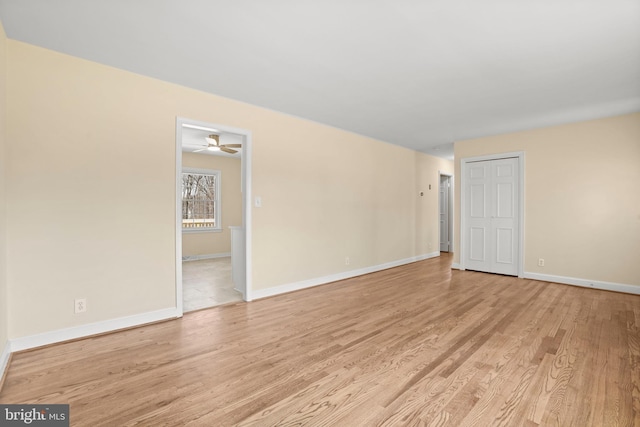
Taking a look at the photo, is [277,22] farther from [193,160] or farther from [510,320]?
[193,160]

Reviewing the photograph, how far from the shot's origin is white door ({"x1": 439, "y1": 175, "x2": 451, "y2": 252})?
8555 millimetres

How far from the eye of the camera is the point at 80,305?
273 cm

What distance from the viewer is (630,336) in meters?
2.81

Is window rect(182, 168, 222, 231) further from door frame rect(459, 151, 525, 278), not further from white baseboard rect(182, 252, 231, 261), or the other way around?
door frame rect(459, 151, 525, 278)

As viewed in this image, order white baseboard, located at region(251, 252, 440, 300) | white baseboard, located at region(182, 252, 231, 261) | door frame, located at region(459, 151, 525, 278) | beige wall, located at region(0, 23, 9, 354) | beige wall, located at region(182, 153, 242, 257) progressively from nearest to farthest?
beige wall, located at region(0, 23, 9, 354), white baseboard, located at region(251, 252, 440, 300), door frame, located at region(459, 151, 525, 278), white baseboard, located at region(182, 252, 231, 261), beige wall, located at region(182, 153, 242, 257)

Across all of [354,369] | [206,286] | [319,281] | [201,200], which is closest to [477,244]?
[319,281]

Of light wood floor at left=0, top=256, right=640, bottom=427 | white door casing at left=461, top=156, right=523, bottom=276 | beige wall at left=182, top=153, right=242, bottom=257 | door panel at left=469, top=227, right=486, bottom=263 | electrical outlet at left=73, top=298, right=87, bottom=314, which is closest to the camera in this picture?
light wood floor at left=0, top=256, right=640, bottom=427

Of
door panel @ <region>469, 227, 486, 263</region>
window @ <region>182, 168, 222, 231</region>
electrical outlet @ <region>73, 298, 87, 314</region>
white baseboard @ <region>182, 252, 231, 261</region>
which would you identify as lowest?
white baseboard @ <region>182, 252, 231, 261</region>

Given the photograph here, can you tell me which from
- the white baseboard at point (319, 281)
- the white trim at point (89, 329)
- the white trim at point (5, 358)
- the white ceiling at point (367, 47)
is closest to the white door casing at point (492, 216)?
the white baseboard at point (319, 281)

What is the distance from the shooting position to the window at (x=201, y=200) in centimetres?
744

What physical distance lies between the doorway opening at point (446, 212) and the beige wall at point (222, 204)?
5838 mm

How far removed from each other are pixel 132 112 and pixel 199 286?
275cm

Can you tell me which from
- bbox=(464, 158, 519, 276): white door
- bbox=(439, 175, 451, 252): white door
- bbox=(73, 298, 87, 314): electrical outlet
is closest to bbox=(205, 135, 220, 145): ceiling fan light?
bbox=(73, 298, 87, 314): electrical outlet

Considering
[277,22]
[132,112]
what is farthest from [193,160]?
[277,22]
